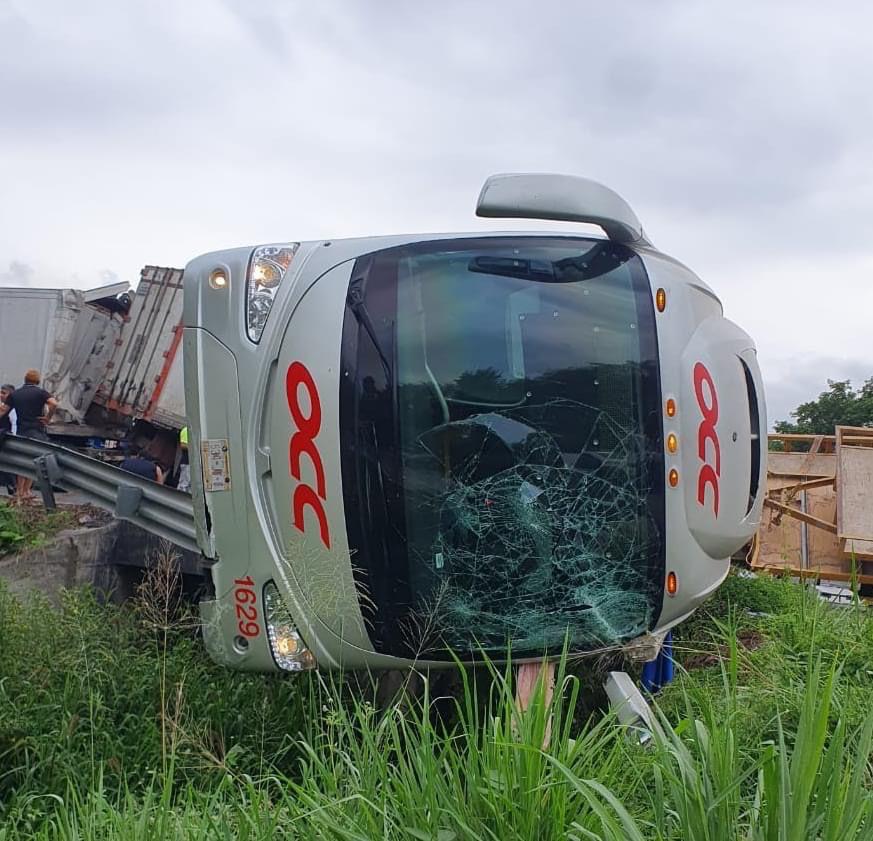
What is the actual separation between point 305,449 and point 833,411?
22.6m

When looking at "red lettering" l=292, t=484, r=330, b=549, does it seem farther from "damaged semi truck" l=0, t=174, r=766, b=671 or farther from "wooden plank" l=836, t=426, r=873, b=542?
"wooden plank" l=836, t=426, r=873, b=542

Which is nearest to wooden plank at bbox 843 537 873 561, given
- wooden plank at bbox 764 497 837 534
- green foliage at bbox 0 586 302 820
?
wooden plank at bbox 764 497 837 534

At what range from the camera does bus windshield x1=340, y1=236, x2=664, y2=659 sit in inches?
108

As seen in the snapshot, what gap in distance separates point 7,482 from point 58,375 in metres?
2.64

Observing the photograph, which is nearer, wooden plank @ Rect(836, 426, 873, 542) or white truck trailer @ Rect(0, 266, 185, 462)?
wooden plank @ Rect(836, 426, 873, 542)

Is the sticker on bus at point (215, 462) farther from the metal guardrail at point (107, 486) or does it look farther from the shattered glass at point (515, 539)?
the metal guardrail at point (107, 486)

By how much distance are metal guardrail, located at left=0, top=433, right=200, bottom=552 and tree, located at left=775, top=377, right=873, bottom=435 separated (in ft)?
62.7

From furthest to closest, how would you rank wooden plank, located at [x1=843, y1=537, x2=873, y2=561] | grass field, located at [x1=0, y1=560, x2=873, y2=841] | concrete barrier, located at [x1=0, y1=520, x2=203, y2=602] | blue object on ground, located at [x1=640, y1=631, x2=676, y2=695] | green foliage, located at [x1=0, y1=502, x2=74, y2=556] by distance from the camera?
wooden plank, located at [x1=843, y1=537, x2=873, y2=561]
green foliage, located at [x1=0, y1=502, x2=74, y2=556]
concrete barrier, located at [x1=0, y1=520, x2=203, y2=602]
blue object on ground, located at [x1=640, y1=631, x2=676, y2=695]
grass field, located at [x1=0, y1=560, x2=873, y2=841]

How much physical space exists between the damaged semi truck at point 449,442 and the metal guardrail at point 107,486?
114 cm

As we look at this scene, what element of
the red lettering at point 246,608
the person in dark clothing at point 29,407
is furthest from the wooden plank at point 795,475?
the person in dark clothing at point 29,407

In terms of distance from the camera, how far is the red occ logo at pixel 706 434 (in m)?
3.03

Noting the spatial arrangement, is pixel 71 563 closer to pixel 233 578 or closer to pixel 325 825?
pixel 233 578

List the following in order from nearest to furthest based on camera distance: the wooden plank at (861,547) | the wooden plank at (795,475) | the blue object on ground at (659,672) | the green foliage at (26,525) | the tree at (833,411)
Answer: the blue object on ground at (659,672) < the green foliage at (26,525) < the wooden plank at (861,547) < the wooden plank at (795,475) < the tree at (833,411)

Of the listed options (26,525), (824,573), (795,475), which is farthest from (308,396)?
(795,475)
